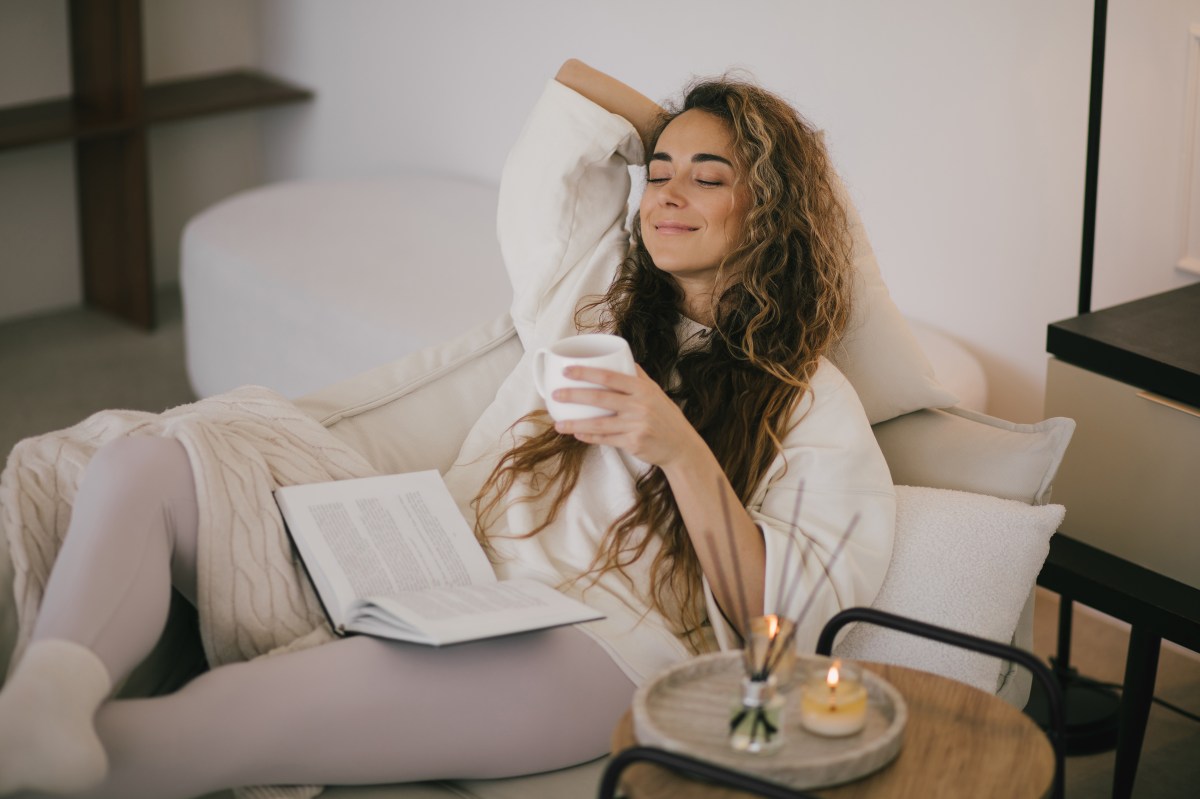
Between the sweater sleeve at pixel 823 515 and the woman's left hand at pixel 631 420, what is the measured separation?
A: 16 centimetres

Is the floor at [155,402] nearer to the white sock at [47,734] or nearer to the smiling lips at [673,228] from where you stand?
the smiling lips at [673,228]

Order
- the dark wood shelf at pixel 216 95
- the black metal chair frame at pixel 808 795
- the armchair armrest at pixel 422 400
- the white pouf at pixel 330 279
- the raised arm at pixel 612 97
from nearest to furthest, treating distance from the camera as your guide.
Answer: the black metal chair frame at pixel 808 795, the armchair armrest at pixel 422 400, the raised arm at pixel 612 97, the white pouf at pixel 330 279, the dark wood shelf at pixel 216 95

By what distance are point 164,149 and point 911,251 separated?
237 centimetres

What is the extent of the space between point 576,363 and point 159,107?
269cm

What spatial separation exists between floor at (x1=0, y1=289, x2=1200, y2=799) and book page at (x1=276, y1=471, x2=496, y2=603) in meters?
1.02

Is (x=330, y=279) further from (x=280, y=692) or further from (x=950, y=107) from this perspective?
(x=280, y=692)

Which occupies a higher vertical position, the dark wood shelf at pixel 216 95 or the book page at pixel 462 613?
the dark wood shelf at pixel 216 95

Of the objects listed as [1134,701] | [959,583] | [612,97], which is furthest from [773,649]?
[612,97]

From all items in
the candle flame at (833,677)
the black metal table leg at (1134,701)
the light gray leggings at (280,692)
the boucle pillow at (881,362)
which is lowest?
the black metal table leg at (1134,701)

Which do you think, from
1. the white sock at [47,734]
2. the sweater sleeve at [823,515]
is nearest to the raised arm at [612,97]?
the sweater sleeve at [823,515]

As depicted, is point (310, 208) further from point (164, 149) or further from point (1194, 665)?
point (1194, 665)

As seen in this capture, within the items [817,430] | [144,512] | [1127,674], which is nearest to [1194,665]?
[1127,674]

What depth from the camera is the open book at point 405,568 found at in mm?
1380

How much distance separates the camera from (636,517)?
164 cm
